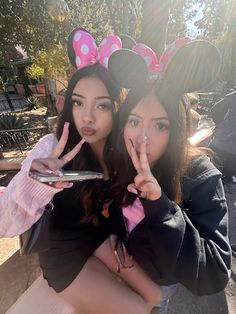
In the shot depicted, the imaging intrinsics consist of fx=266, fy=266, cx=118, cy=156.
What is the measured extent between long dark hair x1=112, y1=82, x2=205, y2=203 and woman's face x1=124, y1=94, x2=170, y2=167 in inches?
0.9

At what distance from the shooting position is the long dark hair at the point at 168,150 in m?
1.26

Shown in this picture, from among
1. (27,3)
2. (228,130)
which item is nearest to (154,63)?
(228,130)

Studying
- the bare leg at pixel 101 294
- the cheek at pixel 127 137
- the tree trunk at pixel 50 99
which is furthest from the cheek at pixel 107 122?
the tree trunk at pixel 50 99

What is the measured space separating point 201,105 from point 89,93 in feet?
32.9

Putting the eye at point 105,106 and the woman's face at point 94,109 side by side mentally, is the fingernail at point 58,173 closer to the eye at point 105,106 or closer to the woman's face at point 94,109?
the woman's face at point 94,109

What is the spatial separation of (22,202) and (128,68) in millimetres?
776

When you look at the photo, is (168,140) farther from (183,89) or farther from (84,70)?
(84,70)

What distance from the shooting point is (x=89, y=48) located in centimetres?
153

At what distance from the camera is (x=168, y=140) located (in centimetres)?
130

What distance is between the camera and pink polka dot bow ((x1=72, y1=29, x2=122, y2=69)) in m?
1.48

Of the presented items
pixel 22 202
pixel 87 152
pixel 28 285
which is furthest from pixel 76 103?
pixel 28 285

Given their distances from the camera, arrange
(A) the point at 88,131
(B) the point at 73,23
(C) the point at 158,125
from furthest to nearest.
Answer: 1. (B) the point at 73,23
2. (A) the point at 88,131
3. (C) the point at 158,125

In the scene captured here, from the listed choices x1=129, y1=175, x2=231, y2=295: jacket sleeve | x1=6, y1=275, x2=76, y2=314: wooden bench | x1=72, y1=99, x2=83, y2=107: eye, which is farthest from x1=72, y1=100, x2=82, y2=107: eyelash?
x1=6, y1=275, x2=76, y2=314: wooden bench

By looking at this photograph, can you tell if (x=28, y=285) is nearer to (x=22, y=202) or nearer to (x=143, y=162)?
(x=22, y=202)
